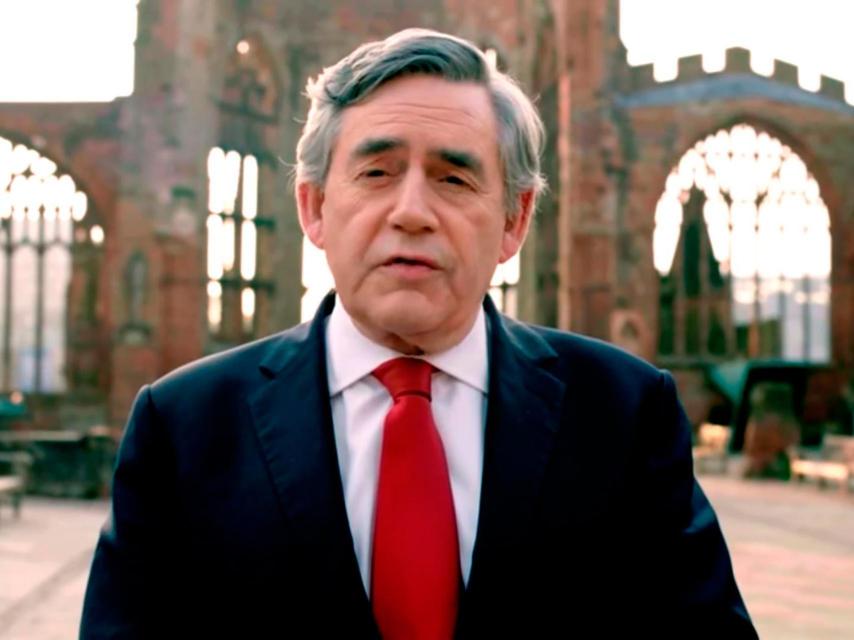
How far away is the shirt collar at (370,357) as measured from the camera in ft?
5.82

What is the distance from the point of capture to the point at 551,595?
1.67 m

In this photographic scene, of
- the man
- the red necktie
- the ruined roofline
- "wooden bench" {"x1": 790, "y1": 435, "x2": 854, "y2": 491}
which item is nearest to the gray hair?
the man

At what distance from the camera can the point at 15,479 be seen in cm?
1069

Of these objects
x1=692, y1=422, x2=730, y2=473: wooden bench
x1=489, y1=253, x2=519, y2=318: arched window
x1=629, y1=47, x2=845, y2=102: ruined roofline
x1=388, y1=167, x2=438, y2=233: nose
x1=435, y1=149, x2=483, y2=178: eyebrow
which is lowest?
x1=692, y1=422, x2=730, y2=473: wooden bench

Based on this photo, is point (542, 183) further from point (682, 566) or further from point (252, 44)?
point (252, 44)

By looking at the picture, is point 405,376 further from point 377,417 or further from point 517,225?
point 517,225

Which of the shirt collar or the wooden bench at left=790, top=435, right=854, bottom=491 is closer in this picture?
the shirt collar

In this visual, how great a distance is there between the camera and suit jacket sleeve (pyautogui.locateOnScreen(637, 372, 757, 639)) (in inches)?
65.9

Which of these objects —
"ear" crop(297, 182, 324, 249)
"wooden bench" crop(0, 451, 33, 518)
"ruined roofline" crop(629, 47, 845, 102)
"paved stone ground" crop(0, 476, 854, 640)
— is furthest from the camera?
"ruined roofline" crop(629, 47, 845, 102)

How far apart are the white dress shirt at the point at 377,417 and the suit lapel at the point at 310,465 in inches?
1.5

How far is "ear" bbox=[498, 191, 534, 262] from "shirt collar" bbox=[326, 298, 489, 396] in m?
0.14

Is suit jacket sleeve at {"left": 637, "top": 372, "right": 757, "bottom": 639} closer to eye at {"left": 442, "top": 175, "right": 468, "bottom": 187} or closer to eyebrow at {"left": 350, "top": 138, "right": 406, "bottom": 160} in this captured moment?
eye at {"left": 442, "top": 175, "right": 468, "bottom": 187}

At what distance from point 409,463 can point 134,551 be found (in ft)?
1.36

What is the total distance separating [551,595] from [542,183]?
0.66 m
